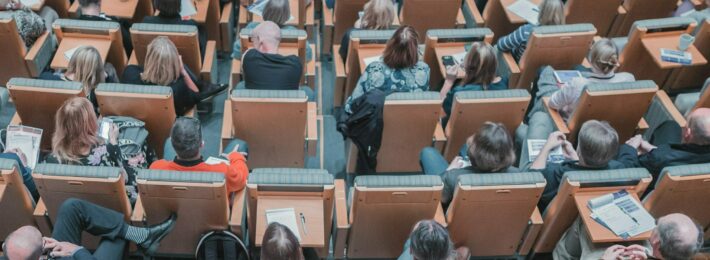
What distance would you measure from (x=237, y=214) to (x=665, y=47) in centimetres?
305

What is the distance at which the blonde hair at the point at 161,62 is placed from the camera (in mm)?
3885

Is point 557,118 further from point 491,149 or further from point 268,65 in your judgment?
point 268,65

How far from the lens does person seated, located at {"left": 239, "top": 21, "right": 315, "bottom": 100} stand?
3.99 m

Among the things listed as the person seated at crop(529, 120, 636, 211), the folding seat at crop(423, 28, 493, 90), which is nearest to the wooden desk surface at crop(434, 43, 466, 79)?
the folding seat at crop(423, 28, 493, 90)

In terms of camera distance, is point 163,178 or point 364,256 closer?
point 163,178

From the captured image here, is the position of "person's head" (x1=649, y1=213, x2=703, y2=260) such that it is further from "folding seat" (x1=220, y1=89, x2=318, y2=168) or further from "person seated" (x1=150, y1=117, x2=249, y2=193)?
"person seated" (x1=150, y1=117, x2=249, y2=193)

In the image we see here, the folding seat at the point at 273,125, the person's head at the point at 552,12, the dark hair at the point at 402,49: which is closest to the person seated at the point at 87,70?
the folding seat at the point at 273,125

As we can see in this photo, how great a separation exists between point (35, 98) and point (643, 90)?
336 cm

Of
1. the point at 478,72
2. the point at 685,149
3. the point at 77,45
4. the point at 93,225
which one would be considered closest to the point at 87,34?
the point at 77,45

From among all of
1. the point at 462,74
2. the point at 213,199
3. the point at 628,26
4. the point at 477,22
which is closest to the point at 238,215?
the point at 213,199

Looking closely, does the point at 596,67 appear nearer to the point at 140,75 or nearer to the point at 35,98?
the point at 140,75

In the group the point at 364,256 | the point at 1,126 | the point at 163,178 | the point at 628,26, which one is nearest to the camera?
the point at 163,178

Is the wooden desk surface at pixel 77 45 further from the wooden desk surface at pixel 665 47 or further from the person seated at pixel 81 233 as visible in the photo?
the wooden desk surface at pixel 665 47

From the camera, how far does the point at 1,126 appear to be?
4504 mm
